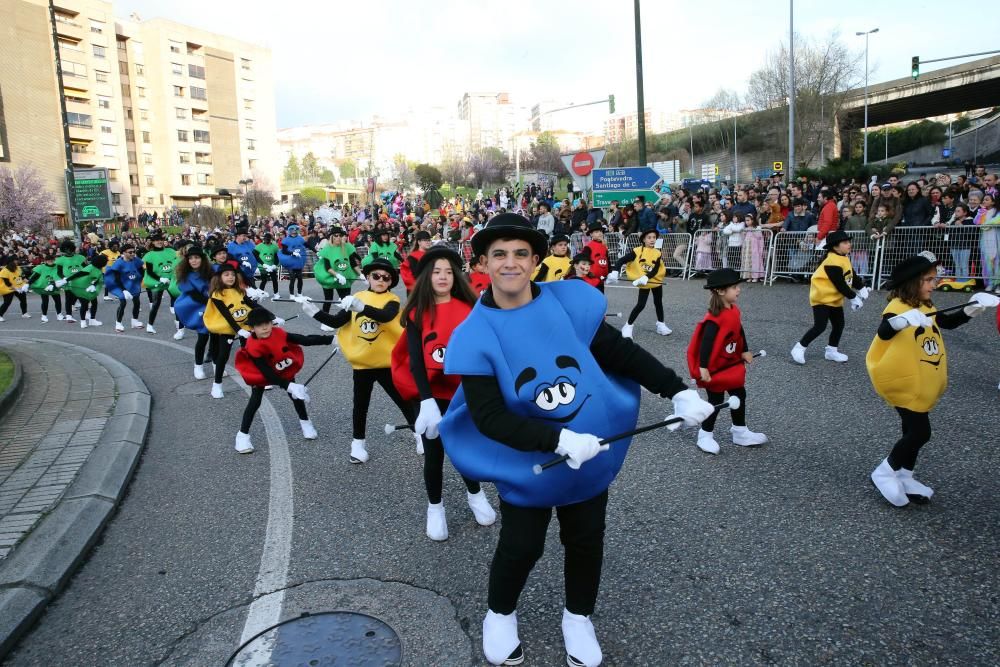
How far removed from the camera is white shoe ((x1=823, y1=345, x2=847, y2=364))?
8.20 meters

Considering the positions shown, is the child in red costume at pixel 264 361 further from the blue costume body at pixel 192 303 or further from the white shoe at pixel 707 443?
the blue costume body at pixel 192 303

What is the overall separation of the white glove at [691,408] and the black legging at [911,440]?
2274 mm

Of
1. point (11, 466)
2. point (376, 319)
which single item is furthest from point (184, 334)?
point (376, 319)

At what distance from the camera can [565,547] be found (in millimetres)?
2865

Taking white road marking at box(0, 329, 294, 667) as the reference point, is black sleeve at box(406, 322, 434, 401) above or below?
above

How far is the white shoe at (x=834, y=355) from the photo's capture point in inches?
323

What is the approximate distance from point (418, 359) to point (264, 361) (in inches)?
105

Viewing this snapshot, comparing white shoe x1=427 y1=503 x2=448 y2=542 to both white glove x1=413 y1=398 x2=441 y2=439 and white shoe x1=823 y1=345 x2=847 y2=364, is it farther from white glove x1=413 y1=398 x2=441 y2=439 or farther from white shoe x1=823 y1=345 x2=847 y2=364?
white shoe x1=823 y1=345 x2=847 y2=364

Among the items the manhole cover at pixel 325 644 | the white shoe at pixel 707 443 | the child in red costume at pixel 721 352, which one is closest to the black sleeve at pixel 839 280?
the child in red costume at pixel 721 352

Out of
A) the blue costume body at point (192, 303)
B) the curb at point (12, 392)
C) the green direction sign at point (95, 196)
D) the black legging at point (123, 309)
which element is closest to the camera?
the curb at point (12, 392)

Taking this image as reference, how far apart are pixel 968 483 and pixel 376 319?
423 cm

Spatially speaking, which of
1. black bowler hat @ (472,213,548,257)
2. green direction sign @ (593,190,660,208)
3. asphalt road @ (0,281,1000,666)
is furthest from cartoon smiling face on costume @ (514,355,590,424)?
green direction sign @ (593,190,660,208)

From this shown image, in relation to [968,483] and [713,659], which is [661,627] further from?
[968,483]

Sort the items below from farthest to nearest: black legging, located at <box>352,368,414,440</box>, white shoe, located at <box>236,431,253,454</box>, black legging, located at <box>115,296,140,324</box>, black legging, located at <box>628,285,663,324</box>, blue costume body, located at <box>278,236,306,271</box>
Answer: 1. blue costume body, located at <box>278,236,306,271</box>
2. black legging, located at <box>115,296,140,324</box>
3. black legging, located at <box>628,285,663,324</box>
4. white shoe, located at <box>236,431,253,454</box>
5. black legging, located at <box>352,368,414,440</box>
